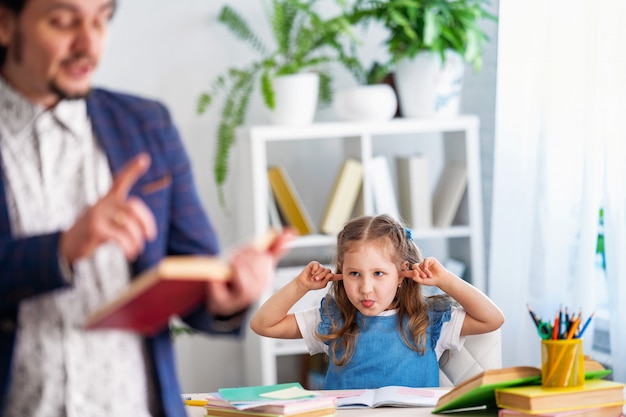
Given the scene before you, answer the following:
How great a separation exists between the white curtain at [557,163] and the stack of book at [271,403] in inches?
53.8

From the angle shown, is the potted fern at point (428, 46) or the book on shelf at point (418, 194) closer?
the potted fern at point (428, 46)

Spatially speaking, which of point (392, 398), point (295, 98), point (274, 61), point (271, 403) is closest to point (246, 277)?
point (271, 403)

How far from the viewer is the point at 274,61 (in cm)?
364

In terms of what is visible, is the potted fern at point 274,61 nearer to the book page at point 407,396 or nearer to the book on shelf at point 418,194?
the book on shelf at point 418,194

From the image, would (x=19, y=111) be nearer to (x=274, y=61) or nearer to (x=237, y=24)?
(x=274, y=61)

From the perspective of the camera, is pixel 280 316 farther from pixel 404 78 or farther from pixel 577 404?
pixel 404 78

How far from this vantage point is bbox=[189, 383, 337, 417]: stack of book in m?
1.79

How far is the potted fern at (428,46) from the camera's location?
3.52m

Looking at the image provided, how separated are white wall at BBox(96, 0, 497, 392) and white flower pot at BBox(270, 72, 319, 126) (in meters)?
0.42

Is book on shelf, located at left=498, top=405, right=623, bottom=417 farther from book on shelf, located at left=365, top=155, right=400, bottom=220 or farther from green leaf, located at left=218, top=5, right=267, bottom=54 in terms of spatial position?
green leaf, located at left=218, top=5, right=267, bottom=54

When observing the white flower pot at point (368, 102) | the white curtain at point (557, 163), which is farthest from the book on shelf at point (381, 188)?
the white curtain at point (557, 163)

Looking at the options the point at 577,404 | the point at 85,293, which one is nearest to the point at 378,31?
→ the point at 577,404

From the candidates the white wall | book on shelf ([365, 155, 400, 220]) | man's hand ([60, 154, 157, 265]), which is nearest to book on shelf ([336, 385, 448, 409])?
man's hand ([60, 154, 157, 265])

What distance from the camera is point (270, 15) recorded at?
3748 millimetres
